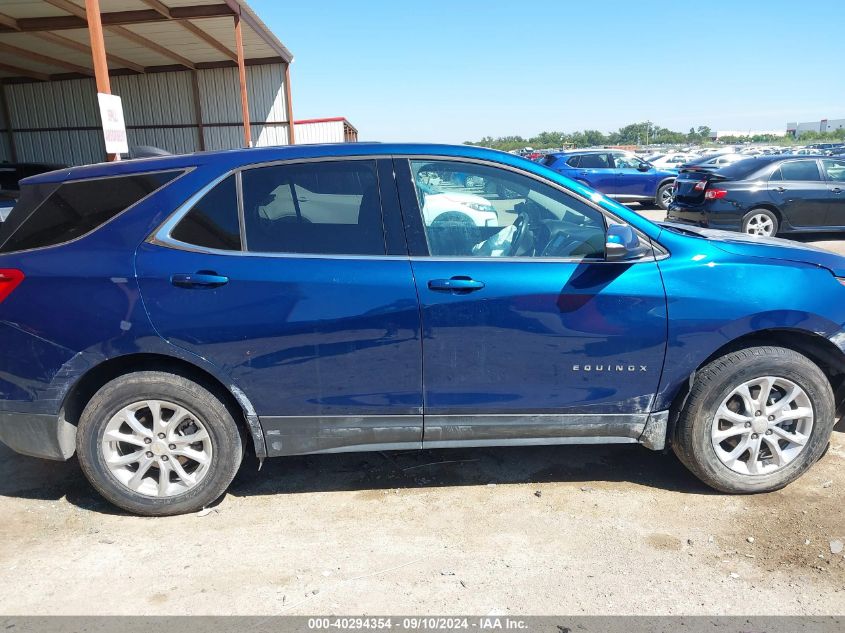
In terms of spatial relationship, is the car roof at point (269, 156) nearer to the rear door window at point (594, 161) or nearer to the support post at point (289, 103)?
the rear door window at point (594, 161)

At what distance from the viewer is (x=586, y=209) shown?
10.1 ft

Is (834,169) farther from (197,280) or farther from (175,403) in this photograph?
(175,403)

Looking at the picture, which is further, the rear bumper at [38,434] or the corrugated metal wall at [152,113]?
the corrugated metal wall at [152,113]

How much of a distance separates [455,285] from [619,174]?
15153 millimetres

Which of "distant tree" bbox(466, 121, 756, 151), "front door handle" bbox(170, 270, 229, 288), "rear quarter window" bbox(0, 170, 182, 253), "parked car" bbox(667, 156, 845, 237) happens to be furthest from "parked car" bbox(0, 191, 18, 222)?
"distant tree" bbox(466, 121, 756, 151)

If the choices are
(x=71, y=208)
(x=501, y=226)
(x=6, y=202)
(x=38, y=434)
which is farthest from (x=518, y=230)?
(x=6, y=202)

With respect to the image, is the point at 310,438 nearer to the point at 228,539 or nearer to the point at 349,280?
the point at 228,539

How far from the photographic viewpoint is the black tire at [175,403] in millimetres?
2979

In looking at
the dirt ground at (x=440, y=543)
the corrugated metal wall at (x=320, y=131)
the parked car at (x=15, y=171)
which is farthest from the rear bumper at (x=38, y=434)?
the corrugated metal wall at (x=320, y=131)

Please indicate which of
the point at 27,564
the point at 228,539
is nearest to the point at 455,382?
the point at 228,539

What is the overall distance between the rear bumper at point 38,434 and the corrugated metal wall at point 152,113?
19241mm

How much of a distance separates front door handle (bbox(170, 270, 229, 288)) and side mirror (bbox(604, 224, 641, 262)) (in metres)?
1.81

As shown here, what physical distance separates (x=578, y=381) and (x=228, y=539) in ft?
6.11

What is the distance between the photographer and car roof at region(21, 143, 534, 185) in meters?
3.08
